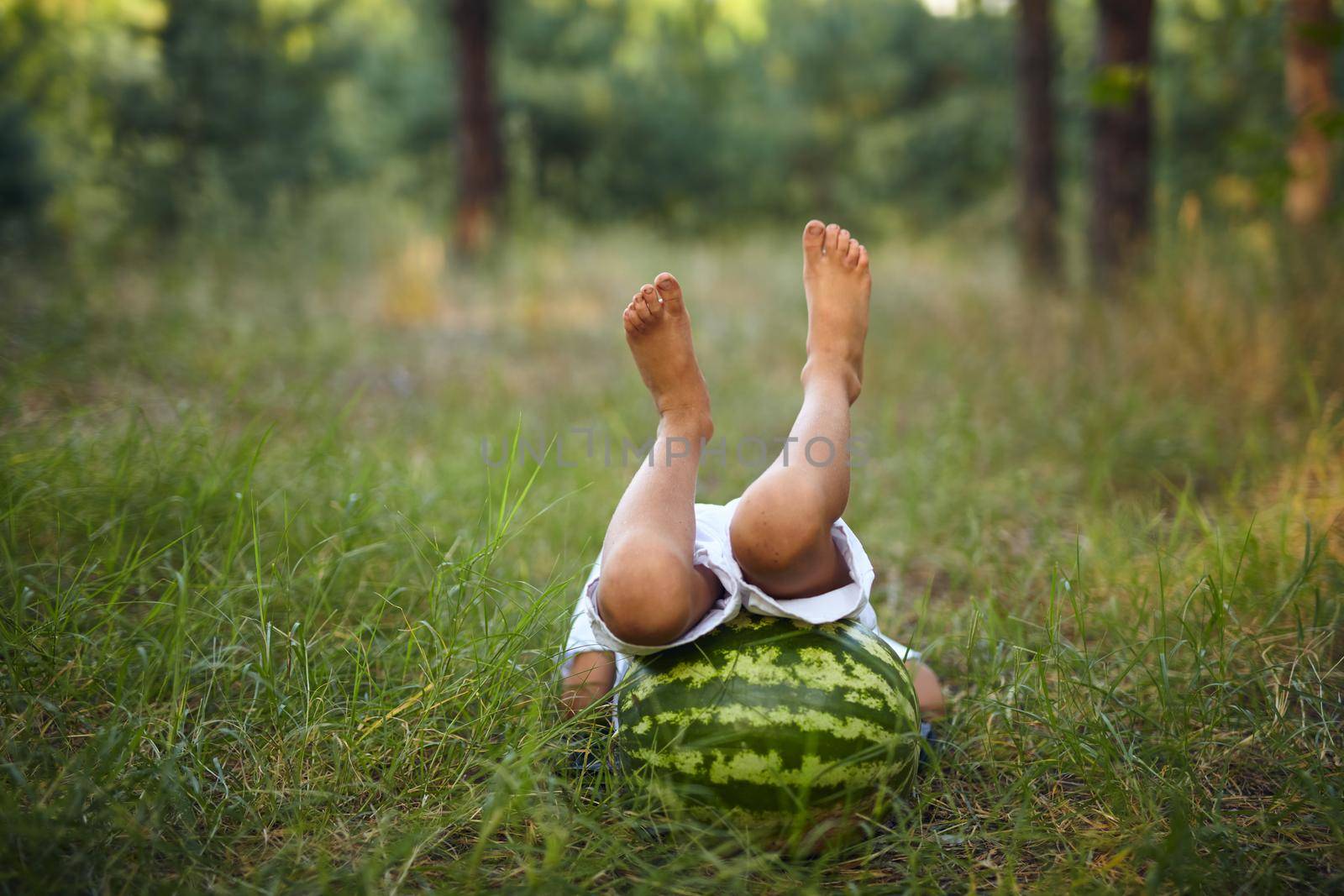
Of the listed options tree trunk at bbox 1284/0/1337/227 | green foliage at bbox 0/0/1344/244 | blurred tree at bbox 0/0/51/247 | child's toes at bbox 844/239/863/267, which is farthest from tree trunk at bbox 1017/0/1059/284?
blurred tree at bbox 0/0/51/247

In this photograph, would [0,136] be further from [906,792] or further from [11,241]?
[906,792]

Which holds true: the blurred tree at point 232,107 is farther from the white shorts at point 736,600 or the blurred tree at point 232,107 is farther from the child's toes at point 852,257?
the white shorts at point 736,600

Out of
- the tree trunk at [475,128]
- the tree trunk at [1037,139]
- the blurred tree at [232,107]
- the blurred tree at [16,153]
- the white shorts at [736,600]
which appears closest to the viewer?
the white shorts at [736,600]

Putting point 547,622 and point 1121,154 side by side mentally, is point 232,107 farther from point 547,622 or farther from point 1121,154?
point 547,622

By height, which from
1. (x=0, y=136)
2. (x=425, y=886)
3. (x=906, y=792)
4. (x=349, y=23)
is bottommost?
(x=906, y=792)

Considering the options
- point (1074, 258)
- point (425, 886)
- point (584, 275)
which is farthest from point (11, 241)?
point (1074, 258)

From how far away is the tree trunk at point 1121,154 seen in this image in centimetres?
603

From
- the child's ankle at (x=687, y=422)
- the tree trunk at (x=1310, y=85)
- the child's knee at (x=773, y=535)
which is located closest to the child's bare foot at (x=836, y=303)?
the child's ankle at (x=687, y=422)

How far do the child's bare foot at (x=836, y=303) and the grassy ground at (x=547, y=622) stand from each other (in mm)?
731

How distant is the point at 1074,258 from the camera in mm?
11086

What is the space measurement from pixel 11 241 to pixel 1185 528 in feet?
24.4

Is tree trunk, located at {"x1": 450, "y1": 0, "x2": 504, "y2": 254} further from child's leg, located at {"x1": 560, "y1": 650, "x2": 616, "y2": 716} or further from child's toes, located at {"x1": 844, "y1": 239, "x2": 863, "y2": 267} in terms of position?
child's leg, located at {"x1": 560, "y1": 650, "x2": 616, "y2": 716}

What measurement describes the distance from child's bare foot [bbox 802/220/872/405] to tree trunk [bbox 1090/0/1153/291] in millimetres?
4291

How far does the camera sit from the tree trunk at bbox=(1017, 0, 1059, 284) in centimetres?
848
